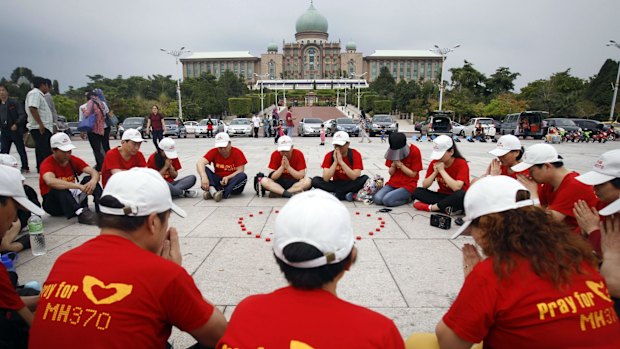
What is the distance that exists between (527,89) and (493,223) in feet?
183

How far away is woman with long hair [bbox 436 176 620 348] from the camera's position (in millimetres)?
1521

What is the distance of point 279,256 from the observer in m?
1.44

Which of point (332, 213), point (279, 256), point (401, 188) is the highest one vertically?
point (332, 213)

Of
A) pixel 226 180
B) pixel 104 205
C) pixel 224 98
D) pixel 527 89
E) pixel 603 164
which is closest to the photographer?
pixel 104 205

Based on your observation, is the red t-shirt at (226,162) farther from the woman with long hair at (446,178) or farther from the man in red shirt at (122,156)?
the woman with long hair at (446,178)

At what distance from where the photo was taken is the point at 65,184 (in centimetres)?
520

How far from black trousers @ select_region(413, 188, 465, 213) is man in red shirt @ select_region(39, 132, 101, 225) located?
4814 millimetres

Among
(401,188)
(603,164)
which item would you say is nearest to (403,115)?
(401,188)

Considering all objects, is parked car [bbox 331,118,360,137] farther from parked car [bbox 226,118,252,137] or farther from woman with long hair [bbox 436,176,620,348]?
woman with long hair [bbox 436,176,620,348]

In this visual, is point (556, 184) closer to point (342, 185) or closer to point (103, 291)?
point (103, 291)

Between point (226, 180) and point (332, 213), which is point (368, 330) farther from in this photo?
point (226, 180)

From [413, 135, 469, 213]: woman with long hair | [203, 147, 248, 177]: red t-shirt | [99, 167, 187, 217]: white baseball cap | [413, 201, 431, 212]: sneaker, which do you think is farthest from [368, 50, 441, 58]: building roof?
[99, 167, 187, 217]: white baseball cap

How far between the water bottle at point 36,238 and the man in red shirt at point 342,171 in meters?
4.13

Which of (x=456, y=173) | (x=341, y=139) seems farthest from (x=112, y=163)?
(x=456, y=173)
